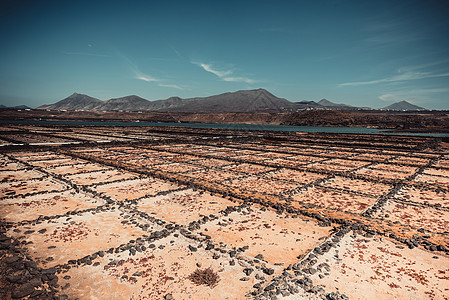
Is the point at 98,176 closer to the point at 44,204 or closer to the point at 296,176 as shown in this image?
the point at 44,204

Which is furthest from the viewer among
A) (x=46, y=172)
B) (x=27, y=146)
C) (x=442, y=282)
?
(x=27, y=146)

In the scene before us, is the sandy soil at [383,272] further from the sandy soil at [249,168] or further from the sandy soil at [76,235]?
the sandy soil at [249,168]

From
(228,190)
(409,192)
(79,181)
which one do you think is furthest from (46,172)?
(409,192)

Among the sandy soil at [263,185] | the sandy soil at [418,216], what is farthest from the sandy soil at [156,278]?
the sandy soil at [418,216]

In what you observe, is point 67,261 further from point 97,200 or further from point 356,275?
point 356,275

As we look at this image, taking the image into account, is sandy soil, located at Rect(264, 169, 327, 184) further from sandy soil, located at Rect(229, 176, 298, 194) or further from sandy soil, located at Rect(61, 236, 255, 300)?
sandy soil, located at Rect(61, 236, 255, 300)

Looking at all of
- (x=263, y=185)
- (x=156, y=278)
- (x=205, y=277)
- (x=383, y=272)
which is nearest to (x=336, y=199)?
(x=263, y=185)
